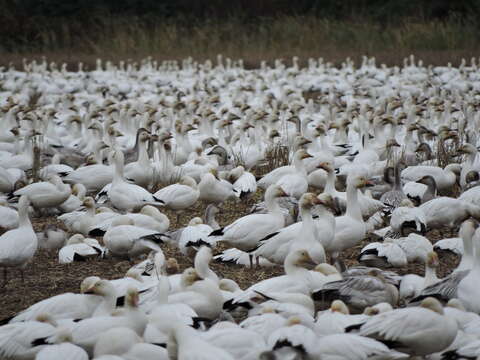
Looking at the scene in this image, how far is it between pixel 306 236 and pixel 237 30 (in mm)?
23208

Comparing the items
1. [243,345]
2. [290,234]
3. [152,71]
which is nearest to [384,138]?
[290,234]

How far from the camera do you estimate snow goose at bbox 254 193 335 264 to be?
6.26 metres

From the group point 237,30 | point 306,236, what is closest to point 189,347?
point 306,236

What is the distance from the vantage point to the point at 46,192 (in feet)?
27.6

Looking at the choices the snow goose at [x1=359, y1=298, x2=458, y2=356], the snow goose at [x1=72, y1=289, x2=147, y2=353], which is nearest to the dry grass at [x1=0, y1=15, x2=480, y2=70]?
the snow goose at [x1=359, y1=298, x2=458, y2=356]

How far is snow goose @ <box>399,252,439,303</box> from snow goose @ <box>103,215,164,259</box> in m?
2.08

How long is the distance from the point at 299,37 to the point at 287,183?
19.1 metres

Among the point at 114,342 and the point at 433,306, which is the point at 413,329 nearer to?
the point at 433,306

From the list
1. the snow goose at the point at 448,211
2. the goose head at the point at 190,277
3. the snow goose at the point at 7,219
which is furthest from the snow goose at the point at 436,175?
the goose head at the point at 190,277

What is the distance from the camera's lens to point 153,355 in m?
4.21

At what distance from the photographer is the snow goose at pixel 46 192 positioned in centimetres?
838

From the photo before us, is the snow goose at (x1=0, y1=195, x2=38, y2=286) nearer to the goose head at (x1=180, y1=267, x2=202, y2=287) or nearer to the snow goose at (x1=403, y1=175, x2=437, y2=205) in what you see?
the goose head at (x1=180, y1=267, x2=202, y2=287)

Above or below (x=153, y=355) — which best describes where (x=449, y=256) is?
below

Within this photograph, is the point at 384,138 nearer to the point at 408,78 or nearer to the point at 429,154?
the point at 429,154
